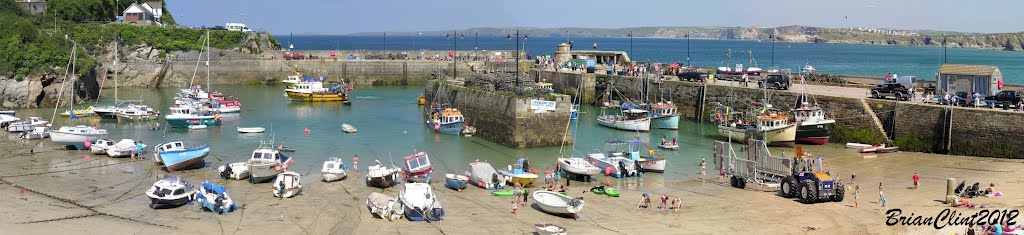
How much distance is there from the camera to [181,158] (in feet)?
104

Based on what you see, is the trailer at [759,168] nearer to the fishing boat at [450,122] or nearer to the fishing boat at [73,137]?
the fishing boat at [450,122]

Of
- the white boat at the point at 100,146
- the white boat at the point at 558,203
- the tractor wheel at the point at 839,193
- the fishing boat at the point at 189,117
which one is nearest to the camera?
the white boat at the point at 558,203

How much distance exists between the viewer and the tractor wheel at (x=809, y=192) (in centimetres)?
2573

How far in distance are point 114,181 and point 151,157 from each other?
5.18 m

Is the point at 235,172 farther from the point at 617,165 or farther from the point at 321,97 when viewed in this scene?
the point at 321,97

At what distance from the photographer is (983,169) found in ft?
103

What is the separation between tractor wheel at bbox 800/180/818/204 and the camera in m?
25.7

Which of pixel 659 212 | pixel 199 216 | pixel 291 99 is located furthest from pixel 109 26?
pixel 659 212

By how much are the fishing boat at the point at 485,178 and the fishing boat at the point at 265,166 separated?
6.11 metres

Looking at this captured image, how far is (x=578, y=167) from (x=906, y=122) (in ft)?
50.7

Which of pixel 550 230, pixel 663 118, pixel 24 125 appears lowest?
pixel 550 230

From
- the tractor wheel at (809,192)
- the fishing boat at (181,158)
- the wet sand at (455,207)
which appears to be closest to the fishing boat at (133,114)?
the wet sand at (455,207)

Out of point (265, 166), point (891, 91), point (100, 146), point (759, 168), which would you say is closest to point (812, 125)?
point (891, 91)

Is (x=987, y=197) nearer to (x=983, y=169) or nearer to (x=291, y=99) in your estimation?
(x=983, y=169)
